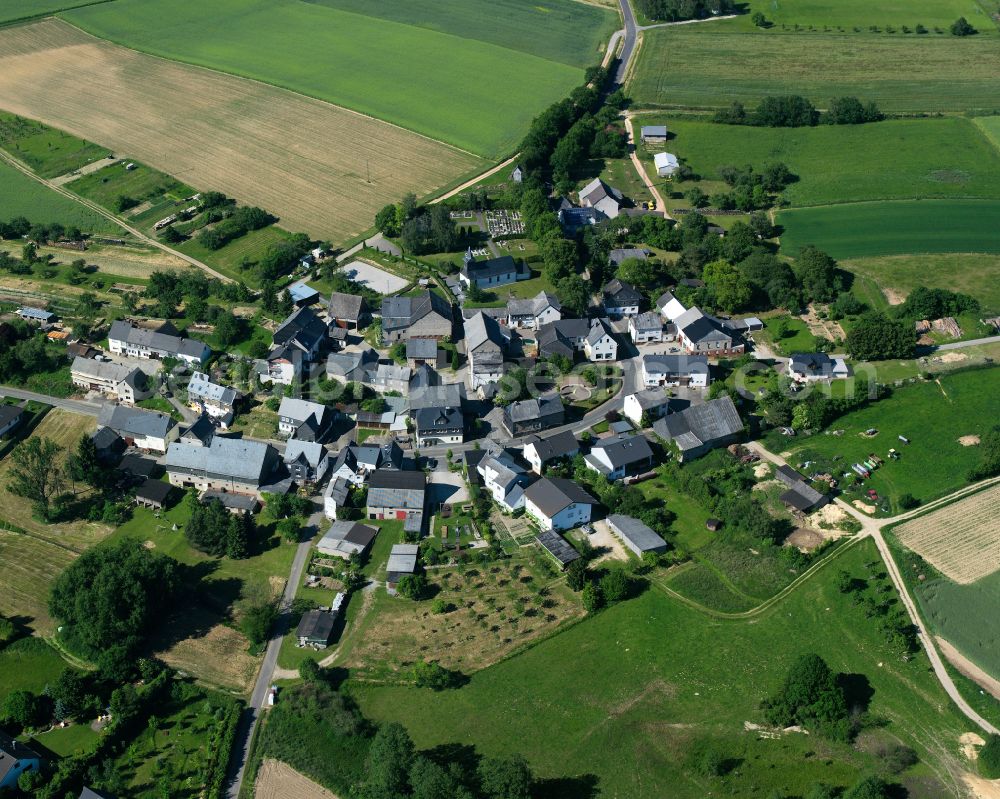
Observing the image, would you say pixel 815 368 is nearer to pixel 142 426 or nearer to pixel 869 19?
pixel 142 426

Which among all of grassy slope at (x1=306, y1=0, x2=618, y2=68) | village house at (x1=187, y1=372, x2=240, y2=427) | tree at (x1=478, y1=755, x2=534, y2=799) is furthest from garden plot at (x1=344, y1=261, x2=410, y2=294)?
grassy slope at (x1=306, y1=0, x2=618, y2=68)

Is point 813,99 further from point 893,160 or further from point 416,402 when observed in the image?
point 416,402

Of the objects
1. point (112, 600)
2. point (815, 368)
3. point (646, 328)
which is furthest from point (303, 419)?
point (815, 368)

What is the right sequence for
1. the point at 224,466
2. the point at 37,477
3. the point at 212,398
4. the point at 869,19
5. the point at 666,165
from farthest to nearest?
1. the point at 869,19
2. the point at 666,165
3. the point at 212,398
4. the point at 224,466
5. the point at 37,477

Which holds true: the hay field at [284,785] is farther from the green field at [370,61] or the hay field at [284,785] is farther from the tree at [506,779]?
the green field at [370,61]

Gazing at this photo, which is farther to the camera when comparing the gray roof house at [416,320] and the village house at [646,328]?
the gray roof house at [416,320]

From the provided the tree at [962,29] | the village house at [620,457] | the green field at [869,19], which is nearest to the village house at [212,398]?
the village house at [620,457]

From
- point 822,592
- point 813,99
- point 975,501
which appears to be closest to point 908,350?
point 975,501
